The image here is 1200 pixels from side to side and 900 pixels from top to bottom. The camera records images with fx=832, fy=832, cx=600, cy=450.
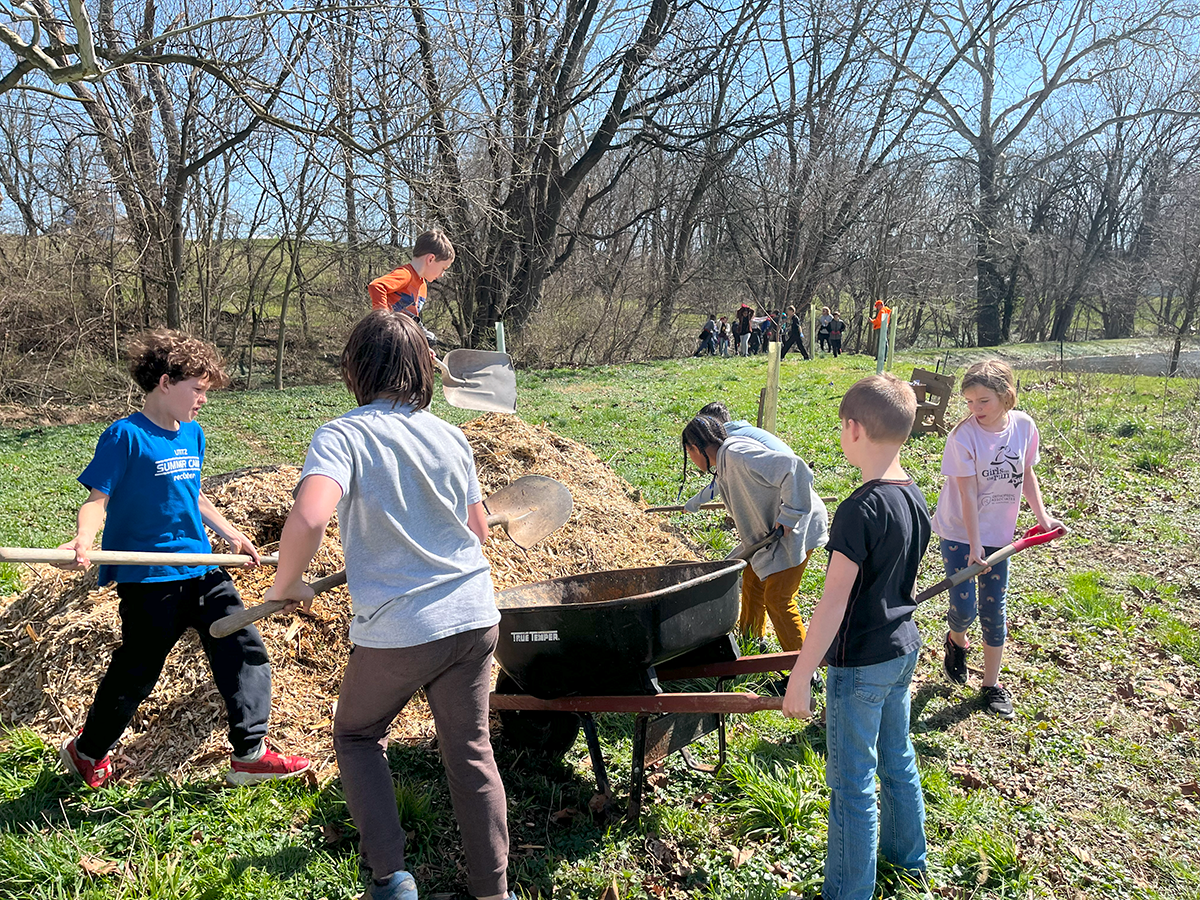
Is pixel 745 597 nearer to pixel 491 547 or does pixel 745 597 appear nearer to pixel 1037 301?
pixel 491 547

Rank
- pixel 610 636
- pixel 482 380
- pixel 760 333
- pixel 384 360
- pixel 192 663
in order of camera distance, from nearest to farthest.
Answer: pixel 384 360
pixel 610 636
pixel 192 663
pixel 482 380
pixel 760 333

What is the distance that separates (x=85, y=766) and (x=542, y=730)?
1.76m

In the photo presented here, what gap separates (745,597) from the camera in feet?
15.5

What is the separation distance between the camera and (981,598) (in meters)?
4.23

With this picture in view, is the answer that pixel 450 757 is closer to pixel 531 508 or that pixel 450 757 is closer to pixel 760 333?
pixel 531 508

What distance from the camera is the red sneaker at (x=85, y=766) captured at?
3201 mm

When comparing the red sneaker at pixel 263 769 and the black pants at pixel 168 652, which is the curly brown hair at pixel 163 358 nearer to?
the black pants at pixel 168 652

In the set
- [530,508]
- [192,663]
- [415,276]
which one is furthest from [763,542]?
[415,276]

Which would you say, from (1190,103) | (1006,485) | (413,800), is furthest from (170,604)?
(1190,103)

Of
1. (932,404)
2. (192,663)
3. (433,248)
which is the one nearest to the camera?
(192,663)

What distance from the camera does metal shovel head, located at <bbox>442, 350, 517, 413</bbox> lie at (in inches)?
229

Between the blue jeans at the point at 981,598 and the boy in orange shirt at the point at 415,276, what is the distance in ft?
11.5

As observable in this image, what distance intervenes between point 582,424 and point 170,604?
29.1 ft

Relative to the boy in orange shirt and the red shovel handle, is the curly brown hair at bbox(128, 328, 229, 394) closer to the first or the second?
the boy in orange shirt
